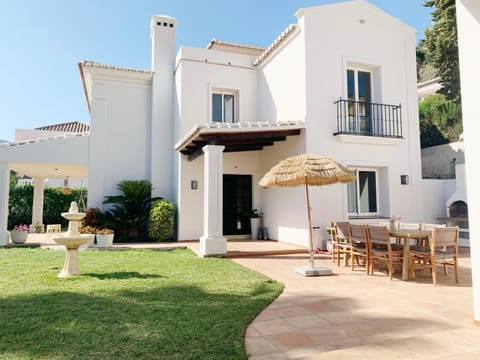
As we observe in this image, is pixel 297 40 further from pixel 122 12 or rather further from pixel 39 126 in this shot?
pixel 39 126

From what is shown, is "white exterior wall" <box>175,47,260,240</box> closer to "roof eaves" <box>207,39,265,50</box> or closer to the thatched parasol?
"roof eaves" <box>207,39,265,50</box>

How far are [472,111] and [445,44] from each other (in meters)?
15.3

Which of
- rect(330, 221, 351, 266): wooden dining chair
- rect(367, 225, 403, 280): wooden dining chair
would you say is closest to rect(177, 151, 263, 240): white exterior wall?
rect(330, 221, 351, 266): wooden dining chair

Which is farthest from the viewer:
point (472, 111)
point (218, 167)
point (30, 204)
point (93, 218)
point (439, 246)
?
point (30, 204)

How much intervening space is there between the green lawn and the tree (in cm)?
1567

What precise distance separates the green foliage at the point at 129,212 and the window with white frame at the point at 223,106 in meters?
4.44

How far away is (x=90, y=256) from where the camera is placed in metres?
10.1

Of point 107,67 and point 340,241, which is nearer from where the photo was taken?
point 340,241

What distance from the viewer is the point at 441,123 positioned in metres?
17.6

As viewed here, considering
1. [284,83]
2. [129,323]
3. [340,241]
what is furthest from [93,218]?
[129,323]

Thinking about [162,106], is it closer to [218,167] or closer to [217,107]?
[217,107]

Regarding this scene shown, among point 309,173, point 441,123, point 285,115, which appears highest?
point 441,123

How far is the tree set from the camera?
642 inches

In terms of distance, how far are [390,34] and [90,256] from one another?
44.3 ft
